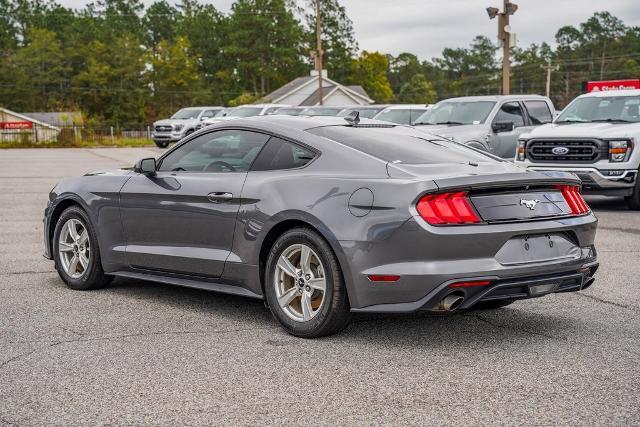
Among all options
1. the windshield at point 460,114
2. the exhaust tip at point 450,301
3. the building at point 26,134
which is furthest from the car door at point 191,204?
the building at point 26,134

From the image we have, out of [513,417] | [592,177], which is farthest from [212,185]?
[592,177]

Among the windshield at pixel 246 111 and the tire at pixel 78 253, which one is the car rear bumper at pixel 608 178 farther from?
the windshield at pixel 246 111

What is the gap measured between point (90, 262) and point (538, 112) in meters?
13.3

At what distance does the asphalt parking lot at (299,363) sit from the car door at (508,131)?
33.0 feet

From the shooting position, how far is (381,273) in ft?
18.4

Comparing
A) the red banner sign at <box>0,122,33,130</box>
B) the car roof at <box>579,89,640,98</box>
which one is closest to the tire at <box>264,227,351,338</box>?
the car roof at <box>579,89,640,98</box>

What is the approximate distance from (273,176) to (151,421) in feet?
7.77

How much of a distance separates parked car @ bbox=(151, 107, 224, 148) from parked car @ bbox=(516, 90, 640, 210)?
3022 cm

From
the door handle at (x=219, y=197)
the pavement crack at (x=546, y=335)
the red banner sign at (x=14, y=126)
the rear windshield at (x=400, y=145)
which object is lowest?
the pavement crack at (x=546, y=335)

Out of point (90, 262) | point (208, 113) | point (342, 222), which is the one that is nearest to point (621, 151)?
point (90, 262)

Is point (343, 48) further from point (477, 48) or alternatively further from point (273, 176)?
point (273, 176)

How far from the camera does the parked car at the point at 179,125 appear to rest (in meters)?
44.6

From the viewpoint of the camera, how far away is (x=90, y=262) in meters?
7.77

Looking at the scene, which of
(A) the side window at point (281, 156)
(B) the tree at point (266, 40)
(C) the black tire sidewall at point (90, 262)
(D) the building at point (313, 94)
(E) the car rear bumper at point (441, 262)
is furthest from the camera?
(B) the tree at point (266, 40)
